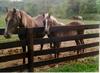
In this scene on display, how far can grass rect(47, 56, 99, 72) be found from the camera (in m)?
6.13

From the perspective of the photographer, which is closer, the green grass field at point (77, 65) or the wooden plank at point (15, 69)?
the wooden plank at point (15, 69)

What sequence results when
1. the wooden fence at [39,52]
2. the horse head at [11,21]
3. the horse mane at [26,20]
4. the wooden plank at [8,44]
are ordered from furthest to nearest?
the horse mane at [26,20] < the horse head at [11,21] < the wooden fence at [39,52] < the wooden plank at [8,44]

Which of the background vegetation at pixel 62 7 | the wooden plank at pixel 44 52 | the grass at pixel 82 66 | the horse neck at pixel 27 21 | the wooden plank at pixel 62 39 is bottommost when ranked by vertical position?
the grass at pixel 82 66

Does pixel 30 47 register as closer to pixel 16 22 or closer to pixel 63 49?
pixel 16 22

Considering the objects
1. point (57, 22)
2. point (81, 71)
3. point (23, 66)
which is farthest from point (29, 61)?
point (57, 22)

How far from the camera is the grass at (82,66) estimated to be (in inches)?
241

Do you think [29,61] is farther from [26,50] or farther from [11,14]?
[11,14]

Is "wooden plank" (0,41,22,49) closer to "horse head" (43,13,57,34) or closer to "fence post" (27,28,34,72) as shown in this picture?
"fence post" (27,28,34,72)

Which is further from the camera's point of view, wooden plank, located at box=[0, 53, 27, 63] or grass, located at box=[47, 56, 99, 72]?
grass, located at box=[47, 56, 99, 72]

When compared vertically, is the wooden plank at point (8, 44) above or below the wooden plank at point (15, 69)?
above

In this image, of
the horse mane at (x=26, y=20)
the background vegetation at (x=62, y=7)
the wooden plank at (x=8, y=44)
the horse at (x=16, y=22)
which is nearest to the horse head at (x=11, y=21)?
A: the horse at (x=16, y=22)

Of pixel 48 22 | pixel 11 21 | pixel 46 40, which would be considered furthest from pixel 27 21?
pixel 46 40

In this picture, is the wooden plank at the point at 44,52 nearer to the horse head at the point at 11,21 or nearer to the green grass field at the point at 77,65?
the green grass field at the point at 77,65

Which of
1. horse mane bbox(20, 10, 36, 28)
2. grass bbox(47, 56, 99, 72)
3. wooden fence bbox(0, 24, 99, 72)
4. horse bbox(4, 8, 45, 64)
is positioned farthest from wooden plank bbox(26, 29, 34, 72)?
horse mane bbox(20, 10, 36, 28)
